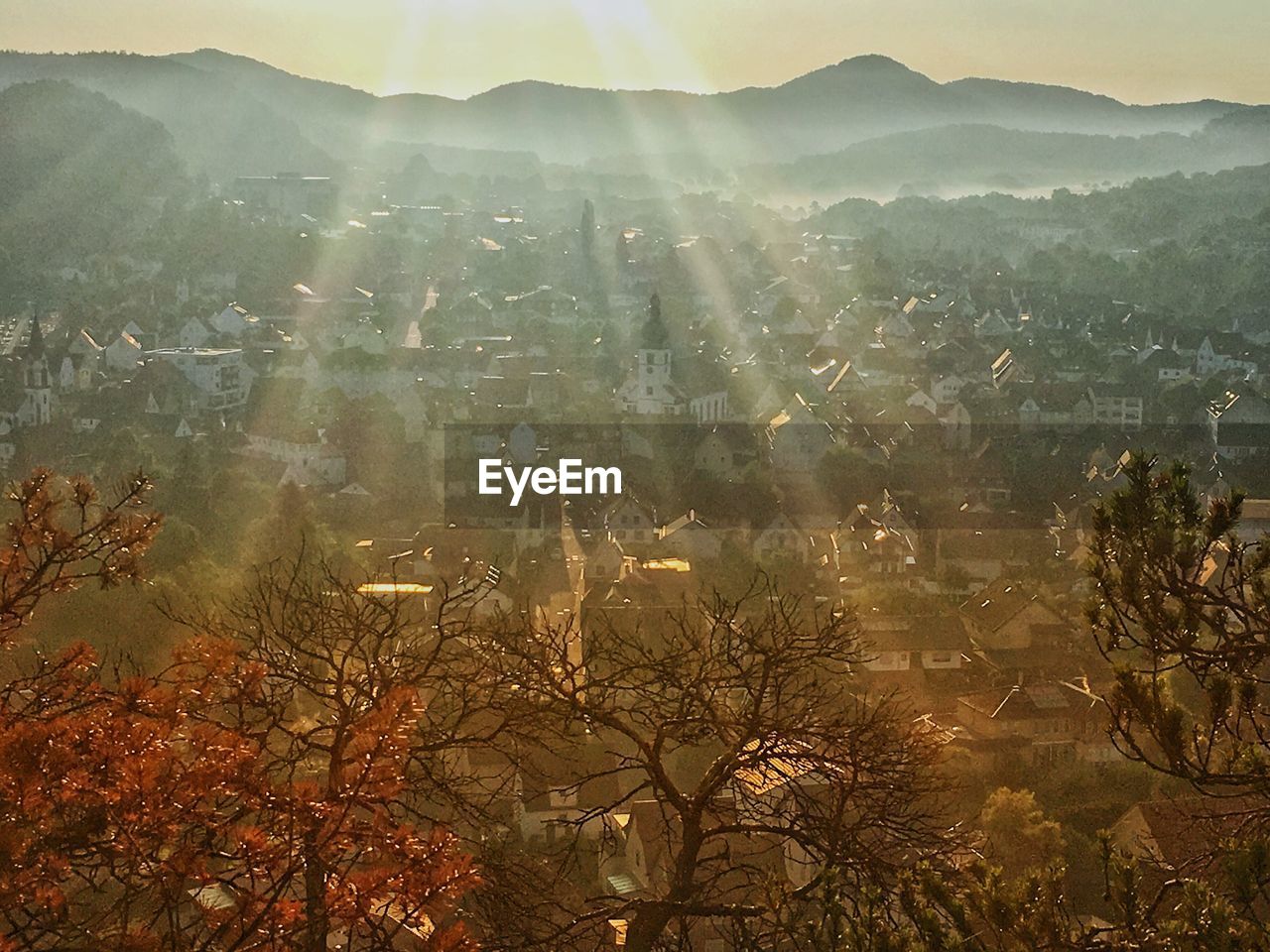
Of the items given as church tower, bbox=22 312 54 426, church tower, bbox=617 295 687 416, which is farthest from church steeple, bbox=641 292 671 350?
church tower, bbox=22 312 54 426

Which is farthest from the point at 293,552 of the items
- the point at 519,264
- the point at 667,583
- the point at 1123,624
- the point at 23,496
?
the point at 519,264

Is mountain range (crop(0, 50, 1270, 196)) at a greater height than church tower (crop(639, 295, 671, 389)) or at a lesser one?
greater

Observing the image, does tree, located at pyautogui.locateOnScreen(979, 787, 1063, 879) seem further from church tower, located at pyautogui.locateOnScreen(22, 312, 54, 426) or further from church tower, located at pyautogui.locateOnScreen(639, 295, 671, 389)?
church tower, located at pyautogui.locateOnScreen(639, 295, 671, 389)

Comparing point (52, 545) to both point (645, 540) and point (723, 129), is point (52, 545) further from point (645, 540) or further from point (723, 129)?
point (723, 129)

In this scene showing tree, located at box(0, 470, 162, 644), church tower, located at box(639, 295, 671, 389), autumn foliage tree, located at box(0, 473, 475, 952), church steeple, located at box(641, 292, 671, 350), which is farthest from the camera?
church steeple, located at box(641, 292, 671, 350)

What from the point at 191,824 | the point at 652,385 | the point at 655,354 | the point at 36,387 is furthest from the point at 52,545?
the point at 655,354

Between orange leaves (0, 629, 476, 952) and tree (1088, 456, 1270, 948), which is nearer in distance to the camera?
orange leaves (0, 629, 476, 952)

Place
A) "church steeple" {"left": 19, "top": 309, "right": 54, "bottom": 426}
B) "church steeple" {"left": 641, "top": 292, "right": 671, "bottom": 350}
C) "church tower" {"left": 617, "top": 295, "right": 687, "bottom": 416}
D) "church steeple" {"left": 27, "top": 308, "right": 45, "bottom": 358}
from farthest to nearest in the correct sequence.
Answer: "church steeple" {"left": 641, "top": 292, "right": 671, "bottom": 350} < "church tower" {"left": 617, "top": 295, "right": 687, "bottom": 416} < "church steeple" {"left": 27, "top": 308, "right": 45, "bottom": 358} < "church steeple" {"left": 19, "top": 309, "right": 54, "bottom": 426}
